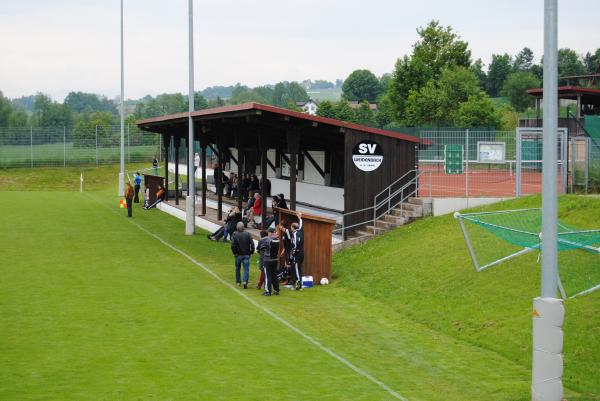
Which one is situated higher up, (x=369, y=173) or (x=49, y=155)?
Result: (x=49, y=155)

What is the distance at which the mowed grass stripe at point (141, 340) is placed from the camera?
442 inches

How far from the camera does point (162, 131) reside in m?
43.1

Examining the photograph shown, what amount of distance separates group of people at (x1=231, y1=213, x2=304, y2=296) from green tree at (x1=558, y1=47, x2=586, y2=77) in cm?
10656

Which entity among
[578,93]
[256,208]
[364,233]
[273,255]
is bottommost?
[364,233]

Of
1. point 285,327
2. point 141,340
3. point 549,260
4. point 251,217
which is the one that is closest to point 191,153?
point 251,217

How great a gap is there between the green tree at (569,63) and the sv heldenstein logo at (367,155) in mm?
100350

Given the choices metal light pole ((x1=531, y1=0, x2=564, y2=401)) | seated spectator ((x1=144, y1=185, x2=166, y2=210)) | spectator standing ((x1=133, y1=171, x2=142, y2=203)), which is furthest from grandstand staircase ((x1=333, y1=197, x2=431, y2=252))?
spectator standing ((x1=133, y1=171, x2=142, y2=203))

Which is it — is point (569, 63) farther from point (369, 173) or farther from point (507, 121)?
point (369, 173)

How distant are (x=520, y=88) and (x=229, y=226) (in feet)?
313

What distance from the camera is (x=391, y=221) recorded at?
25109 millimetres

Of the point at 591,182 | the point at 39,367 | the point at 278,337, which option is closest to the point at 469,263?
the point at 278,337

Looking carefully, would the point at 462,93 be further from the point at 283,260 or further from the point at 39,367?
the point at 39,367

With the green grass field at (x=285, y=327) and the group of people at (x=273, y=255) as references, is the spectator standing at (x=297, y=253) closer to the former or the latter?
the group of people at (x=273, y=255)

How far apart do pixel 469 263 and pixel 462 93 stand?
150 feet
